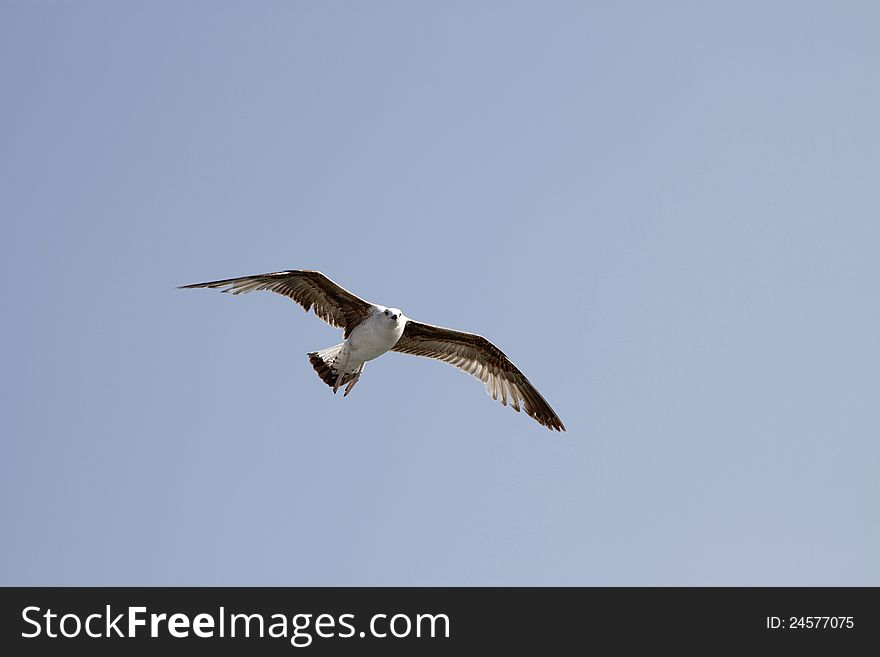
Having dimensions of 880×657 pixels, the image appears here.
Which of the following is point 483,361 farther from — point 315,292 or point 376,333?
point 315,292

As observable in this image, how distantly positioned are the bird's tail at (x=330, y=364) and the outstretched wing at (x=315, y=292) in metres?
0.45

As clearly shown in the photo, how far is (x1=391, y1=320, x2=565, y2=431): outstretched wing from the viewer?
2167 centimetres

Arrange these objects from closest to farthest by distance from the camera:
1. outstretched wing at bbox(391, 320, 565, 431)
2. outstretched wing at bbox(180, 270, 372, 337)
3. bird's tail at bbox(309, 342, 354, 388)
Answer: outstretched wing at bbox(180, 270, 372, 337), bird's tail at bbox(309, 342, 354, 388), outstretched wing at bbox(391, 320, 565, 431)

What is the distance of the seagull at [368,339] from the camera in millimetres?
19391

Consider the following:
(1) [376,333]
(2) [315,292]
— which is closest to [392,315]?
(1) [376,333]

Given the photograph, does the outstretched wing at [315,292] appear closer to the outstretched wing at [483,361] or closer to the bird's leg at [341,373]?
the bird's leg at [341,373]

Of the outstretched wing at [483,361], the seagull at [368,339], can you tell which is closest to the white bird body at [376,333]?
the seagull at [368,339]

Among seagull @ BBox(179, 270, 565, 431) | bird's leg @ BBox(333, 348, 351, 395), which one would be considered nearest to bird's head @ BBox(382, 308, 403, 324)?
seagull @ BBox(179, 270, 565, 431)

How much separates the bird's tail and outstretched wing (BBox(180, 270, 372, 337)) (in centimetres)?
45

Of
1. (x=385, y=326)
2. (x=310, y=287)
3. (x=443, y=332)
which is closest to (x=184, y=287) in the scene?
(x=310, y=287)

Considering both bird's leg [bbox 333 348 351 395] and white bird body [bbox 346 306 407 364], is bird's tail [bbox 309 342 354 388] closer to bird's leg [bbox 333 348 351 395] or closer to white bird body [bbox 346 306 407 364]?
bird's leg [bbox 333 348 351 395]

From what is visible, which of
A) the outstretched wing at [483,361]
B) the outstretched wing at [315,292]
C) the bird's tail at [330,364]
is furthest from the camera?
the outstretched wing at [483,361]
